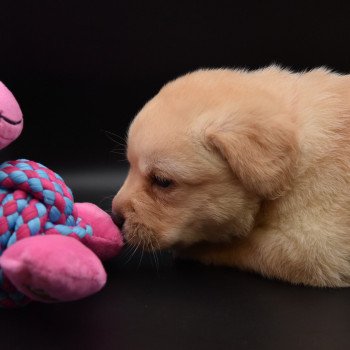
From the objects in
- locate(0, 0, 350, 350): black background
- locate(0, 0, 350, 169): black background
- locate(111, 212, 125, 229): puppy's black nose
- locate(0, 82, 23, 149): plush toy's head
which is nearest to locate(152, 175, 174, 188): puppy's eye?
locate(111, 212, 125, 229): puppy's black nose

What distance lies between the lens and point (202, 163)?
182cm

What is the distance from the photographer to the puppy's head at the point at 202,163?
1781 mm

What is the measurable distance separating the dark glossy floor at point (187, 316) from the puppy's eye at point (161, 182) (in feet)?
1.05

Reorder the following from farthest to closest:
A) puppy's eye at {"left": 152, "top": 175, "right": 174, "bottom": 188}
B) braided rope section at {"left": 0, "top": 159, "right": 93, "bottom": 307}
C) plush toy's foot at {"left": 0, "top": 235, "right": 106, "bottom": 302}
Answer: puppy's eye at {"left": 152, "top": 175, "right": 174, "bottom": 188}
braided rope section at {"left": 0, "top": 159, "right": 93, "bottom": 307}
plush toy's foot at {"left": 0, "top": 235, "right": 106, "bottom": 302}

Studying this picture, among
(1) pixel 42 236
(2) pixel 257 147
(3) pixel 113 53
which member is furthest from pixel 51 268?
(3) pixel 113 53

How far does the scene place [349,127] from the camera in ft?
6.28

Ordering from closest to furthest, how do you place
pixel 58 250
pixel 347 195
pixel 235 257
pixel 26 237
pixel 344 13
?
pixel 58 250 < pixel 26 237 < pixel 347 195 < pixel 235 257 < pixel 344 13

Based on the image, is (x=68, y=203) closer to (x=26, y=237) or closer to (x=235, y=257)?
(x=26, y=237)

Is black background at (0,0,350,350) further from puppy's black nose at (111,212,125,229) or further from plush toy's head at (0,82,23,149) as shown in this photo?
plush toy's head at (0,82,23,149)

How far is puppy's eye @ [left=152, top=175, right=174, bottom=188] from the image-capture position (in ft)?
6.12

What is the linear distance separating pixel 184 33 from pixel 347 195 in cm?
154

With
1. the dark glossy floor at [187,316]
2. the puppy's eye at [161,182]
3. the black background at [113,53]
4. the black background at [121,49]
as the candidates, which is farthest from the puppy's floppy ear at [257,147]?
the black background at [121,49]

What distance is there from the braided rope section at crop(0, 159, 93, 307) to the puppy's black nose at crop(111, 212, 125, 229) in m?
0.21

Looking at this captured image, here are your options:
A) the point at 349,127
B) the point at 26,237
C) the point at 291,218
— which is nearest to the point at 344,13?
the point at 349,127
